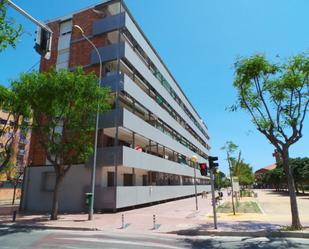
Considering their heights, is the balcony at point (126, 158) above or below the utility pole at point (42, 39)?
below

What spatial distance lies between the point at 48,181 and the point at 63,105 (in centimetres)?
965

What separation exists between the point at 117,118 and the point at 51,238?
1285 centimetres

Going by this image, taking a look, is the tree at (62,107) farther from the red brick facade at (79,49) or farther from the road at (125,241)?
the red brick facade at (79,49)

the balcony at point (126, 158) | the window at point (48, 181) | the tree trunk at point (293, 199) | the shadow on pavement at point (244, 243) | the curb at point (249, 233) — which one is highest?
the balcony at point (126, 158)

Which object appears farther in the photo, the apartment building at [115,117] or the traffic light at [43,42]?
the apartment building at [115,117]

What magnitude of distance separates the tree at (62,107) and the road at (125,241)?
5.69m

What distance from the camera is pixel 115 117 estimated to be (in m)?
23.9

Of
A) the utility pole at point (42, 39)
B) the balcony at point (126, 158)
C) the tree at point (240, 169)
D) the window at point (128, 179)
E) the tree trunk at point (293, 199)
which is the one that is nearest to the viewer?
the utility pole at point (42, 39)

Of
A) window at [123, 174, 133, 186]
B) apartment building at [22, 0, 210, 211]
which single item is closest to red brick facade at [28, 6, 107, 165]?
apartment building at [22, 0, 210, 211]

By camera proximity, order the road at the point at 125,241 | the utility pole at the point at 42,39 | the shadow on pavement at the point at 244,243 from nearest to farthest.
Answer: the utility pole at the point at 42,39
the shadow on pavement at the point at 244,243
the road at the point at 125,241

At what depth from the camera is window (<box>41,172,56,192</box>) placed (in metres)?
25.2

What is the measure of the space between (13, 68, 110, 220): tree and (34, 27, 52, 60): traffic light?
33.7 feet

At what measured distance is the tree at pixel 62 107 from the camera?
18359 mm

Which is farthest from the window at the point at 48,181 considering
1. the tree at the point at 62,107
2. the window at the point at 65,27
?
the window at the point at 65,27
